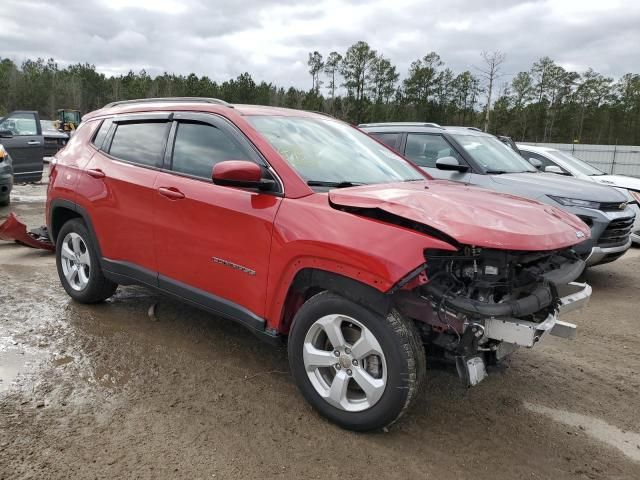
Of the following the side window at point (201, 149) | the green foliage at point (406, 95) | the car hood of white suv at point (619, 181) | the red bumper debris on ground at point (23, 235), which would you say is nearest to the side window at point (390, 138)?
the car hood of white suv at point (619, 181)

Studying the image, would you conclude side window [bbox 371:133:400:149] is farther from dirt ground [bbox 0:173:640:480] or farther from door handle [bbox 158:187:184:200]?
door handle [bbox 158:187:184:200]

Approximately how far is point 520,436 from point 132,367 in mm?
2527

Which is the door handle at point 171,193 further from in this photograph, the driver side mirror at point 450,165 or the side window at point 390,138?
the side window at point 390,138

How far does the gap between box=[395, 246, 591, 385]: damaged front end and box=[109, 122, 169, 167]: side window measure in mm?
2249

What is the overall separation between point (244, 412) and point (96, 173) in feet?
7.96

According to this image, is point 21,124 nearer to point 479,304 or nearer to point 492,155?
point 492,155

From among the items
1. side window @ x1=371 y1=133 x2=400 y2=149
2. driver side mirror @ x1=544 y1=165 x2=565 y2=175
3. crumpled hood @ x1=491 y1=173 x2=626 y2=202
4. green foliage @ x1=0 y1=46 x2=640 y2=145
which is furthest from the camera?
green foliage @ x1=0 y1=46 x2=640 y2=145

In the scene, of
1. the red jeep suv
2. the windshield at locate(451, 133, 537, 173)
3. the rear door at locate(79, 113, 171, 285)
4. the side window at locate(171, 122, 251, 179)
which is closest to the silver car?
the windshield at locate(451, 133, 537, 173)

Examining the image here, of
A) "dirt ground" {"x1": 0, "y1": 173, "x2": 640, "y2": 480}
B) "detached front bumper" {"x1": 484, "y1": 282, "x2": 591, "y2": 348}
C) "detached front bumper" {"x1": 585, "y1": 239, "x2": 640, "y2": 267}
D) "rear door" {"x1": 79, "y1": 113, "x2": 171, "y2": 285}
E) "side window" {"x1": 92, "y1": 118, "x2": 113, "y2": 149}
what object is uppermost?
"side window" {"x1": 92, "y1": 118, "x2": 113, "y2": 149}

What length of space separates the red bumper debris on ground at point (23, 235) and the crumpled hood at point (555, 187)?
229 inches

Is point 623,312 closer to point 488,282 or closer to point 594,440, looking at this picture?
point 594,440

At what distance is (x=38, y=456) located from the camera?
2539mm

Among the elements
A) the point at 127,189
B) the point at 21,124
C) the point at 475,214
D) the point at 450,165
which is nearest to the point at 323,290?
the point at 475,214

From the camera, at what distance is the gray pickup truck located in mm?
5855
